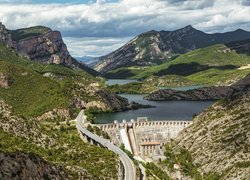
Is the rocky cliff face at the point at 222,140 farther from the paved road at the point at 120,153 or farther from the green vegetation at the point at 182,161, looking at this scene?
the paved road at the point at 120,153

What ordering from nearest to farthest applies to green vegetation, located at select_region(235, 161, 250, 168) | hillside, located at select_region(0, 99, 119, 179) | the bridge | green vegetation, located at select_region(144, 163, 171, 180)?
hillside, located at select_region(0, 99, 119, 179), green vegetation, located at select_region(235, 161, 250, 168), green vegetation, located at select_region(144, 163, 171, 180), the bridge

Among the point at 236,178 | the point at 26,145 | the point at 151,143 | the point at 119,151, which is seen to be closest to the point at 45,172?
the point at 26,145

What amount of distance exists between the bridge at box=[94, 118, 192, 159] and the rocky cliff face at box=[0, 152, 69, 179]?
311 ft

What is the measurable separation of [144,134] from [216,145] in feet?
150

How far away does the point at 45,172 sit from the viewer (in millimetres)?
78625

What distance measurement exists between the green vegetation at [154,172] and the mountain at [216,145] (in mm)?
2604

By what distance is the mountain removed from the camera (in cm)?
13012

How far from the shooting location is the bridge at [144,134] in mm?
175375

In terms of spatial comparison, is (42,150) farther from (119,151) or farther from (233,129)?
(233,129)

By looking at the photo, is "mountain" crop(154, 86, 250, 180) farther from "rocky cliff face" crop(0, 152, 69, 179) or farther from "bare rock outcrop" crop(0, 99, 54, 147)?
"rocky cliff face" crop(0, 152, 69, 179)

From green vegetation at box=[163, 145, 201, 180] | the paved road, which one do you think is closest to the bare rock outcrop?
the paved road

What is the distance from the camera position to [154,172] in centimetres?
14112

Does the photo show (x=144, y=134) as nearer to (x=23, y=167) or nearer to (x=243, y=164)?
(x=243, y=164)

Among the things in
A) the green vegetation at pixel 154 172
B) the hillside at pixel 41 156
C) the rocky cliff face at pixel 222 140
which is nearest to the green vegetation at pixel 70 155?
the hillside at pixel 41 156
